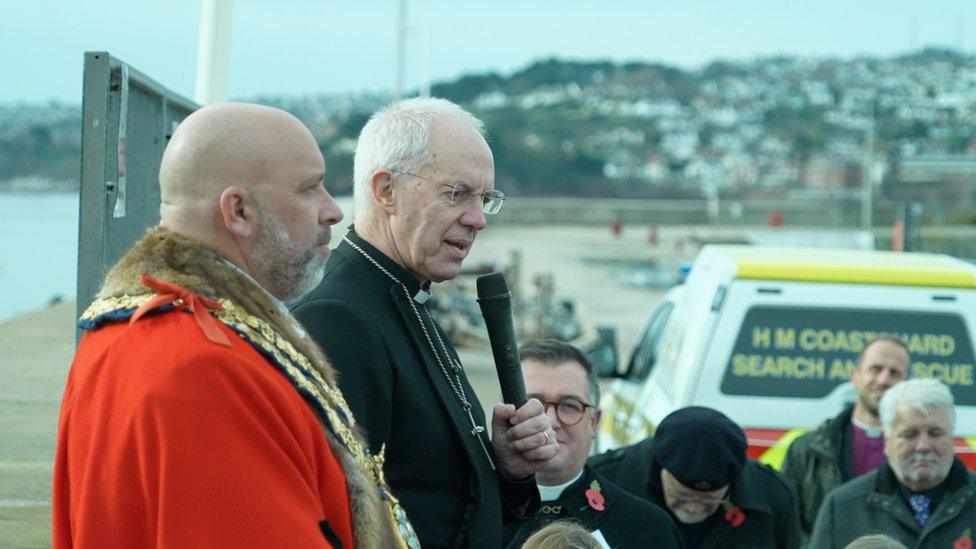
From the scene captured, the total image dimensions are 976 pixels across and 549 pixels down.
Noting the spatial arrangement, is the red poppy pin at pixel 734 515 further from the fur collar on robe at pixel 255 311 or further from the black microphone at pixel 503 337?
the fur collar on robe at pixel 255 311

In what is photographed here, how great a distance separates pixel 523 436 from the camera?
2945 mm

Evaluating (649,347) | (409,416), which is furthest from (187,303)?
(649,347)

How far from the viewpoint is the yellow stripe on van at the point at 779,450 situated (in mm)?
6207

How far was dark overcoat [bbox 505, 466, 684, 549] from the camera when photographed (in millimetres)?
3852

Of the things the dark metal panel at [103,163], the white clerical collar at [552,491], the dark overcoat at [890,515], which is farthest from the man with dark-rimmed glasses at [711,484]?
the dark metal panel at [103,163]

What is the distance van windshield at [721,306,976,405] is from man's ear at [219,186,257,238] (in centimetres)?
456

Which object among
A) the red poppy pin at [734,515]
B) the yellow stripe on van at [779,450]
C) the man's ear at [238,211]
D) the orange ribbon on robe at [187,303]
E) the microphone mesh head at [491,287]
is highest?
the man's ear at [238,211]

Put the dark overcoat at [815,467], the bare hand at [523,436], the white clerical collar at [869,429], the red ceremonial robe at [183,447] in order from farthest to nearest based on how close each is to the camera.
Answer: the white clerical collar at [869,429]
the dark overcoat at [815,467]
the bare hand at [523,436]
the red ceremonial robe at [183,447]

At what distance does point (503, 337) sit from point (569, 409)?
3.51 feet

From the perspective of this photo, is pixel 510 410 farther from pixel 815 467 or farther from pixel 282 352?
pixel 815 467

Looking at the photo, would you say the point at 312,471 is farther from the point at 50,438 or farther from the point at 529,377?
the point at 50,438

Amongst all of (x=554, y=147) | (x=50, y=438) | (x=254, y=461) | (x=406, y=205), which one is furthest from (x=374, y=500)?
(x=554, y=147)

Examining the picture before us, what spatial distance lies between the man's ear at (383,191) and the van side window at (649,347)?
4.75 meters

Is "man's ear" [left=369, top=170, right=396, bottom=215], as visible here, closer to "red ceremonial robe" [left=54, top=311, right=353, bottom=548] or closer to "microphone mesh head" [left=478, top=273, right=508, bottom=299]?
"microphone mesh head" [left=478, top=273, right=508, bottom=299]
